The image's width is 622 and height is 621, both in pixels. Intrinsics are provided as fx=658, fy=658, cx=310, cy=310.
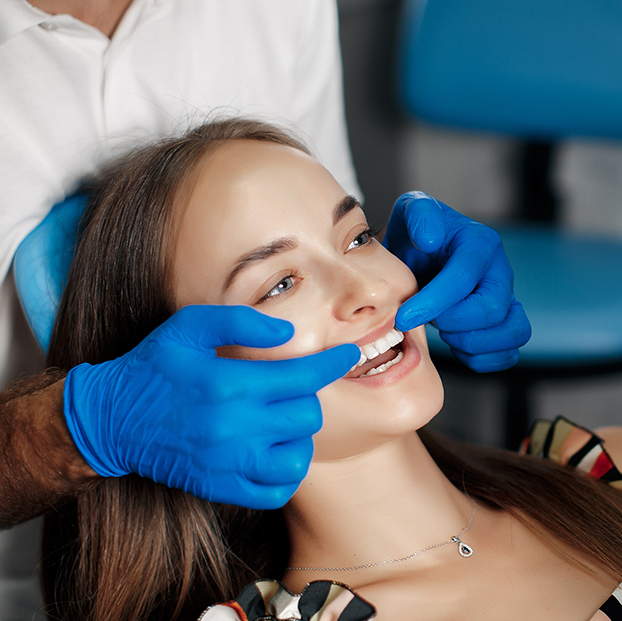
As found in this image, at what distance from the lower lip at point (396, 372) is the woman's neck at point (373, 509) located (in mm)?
139

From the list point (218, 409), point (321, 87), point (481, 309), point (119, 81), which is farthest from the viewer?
point (321, 87)

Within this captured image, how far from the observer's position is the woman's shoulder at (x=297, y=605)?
38.9 inches

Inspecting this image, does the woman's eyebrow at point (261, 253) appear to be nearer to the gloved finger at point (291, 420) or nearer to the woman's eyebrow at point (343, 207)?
the woman's eyebrow at point (343, 207)

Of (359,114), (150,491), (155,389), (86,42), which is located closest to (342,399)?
(155,389)

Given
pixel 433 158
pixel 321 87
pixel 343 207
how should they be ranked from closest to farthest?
pixel 343 207
pixel 321 87
pixel 433 158

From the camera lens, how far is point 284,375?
0.89 m

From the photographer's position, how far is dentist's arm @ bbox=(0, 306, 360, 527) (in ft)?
2.92

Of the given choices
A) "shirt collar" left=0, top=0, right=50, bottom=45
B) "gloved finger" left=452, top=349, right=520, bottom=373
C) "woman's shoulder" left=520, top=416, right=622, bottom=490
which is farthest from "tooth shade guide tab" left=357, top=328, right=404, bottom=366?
"shirt collar" left=0, top=0, right=50, bottom=45

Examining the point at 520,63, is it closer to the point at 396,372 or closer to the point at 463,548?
the point at 396,372


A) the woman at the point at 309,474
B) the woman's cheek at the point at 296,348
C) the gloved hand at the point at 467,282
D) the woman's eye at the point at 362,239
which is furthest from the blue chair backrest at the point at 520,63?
the woman's cheek at the point at 296,348

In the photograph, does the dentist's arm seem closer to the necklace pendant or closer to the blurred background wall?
the necklace pendant

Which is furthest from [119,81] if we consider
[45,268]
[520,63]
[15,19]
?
[520,63]

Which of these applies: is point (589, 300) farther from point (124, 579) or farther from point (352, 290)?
point (124, 579)

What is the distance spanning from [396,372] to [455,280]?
0.22 meters
